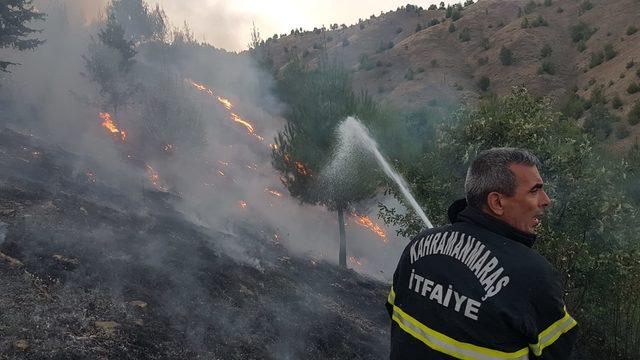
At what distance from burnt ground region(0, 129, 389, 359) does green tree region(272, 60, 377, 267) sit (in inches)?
155

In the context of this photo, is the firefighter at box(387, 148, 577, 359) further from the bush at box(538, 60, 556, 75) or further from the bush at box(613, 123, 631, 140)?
the bush at box(538, 60, 556, 75)

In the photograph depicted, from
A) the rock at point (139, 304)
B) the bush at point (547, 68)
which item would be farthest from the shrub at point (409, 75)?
the rock at point (139, 304)

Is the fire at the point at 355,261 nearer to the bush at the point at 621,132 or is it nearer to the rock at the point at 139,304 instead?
the bush at the point at 621,132

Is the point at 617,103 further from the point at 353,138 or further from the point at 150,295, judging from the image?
the point at 150,295

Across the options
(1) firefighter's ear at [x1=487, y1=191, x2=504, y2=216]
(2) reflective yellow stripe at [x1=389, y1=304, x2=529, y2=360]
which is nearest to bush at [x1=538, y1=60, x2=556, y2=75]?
(1) firefighter's ear at [x1=487, y1=191, x2=504, y2=216]

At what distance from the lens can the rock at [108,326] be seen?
23.1ft

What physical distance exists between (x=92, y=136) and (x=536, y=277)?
31794mm

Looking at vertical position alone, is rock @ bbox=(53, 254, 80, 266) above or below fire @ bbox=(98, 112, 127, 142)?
below

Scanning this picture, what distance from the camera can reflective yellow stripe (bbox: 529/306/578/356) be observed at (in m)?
1.69

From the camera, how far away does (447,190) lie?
9.30 meters

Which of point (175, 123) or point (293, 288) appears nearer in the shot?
point (293, 288)

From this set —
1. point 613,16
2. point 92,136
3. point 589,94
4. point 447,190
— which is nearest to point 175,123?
point 92,136

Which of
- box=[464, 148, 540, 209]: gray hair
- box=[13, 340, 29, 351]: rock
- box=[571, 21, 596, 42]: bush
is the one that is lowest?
box=[13, 340, 29, 351]: rock

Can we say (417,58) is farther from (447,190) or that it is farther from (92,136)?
(447,190)
